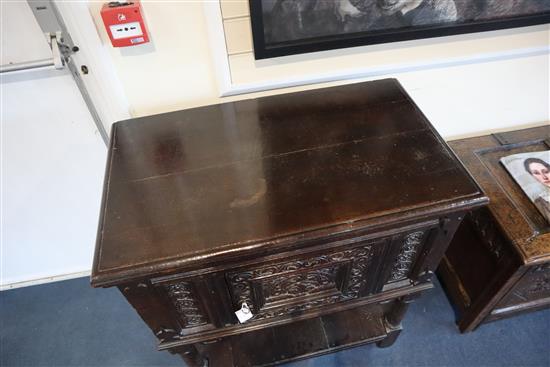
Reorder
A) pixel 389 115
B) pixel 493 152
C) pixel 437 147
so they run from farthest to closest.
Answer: pixel 493 152
pixel 389 115
pixel 437 147

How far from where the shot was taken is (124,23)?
0.82 m

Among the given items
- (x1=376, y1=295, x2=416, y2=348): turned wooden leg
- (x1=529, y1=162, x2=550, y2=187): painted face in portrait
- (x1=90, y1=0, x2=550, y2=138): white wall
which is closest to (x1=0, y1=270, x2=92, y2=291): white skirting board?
(x1=90, y1=0, x2=550, y2=138): white wall

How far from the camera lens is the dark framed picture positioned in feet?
2.88

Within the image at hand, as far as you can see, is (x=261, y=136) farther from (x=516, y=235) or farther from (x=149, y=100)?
(x=516, y=235)

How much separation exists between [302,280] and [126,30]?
76 cm

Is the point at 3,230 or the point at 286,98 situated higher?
the point at 286,98

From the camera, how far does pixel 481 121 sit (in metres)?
1.32

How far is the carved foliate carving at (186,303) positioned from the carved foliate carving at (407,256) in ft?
1.66

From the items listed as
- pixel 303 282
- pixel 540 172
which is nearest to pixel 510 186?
pixel 540 172

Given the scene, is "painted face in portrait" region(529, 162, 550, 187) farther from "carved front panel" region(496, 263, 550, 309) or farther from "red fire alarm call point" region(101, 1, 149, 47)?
"red fire alarm call point" region(101, 1, 149, 47)

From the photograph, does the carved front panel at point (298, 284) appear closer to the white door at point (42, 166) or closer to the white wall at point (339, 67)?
the white wall at point (339, 67)

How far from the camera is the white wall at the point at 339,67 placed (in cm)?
90

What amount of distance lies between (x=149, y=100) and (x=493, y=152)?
→ 122cm

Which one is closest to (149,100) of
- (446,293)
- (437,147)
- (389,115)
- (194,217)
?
(194,217)
